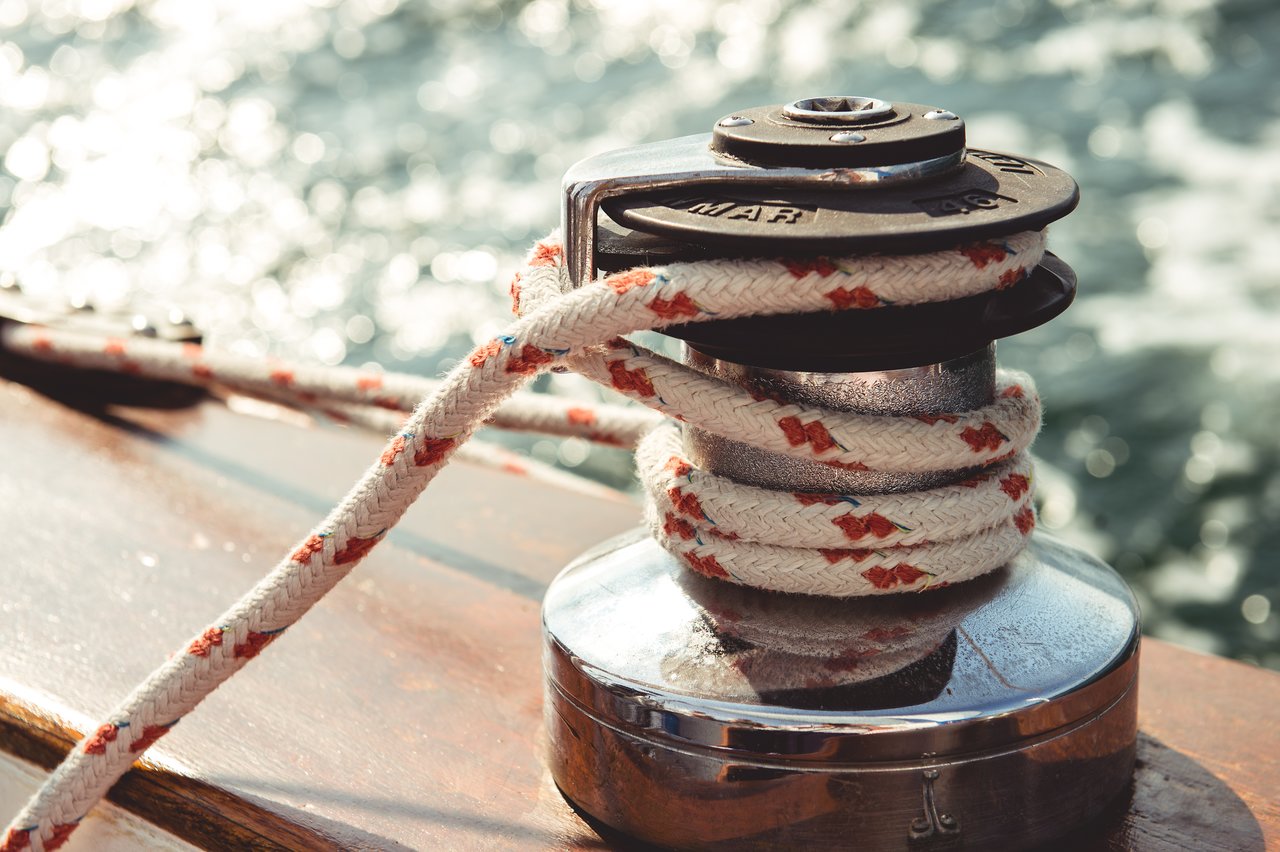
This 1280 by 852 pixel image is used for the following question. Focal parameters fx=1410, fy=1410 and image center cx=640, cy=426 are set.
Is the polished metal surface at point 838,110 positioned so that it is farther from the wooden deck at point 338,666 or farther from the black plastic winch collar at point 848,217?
the wooden deck at point 338,666

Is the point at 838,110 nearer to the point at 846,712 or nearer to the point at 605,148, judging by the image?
the point at 846,712

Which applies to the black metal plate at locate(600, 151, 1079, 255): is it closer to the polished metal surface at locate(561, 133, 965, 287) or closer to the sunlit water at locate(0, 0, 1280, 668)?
the polished metal surface at locate(561, 133, 965, 287)

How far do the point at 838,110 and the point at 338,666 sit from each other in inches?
23.0

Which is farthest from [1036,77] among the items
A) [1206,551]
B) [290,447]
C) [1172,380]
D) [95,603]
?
[95,603]

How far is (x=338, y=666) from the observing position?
3.67 ft

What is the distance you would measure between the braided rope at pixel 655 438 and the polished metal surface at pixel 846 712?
3cm

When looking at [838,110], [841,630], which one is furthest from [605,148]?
[841,630]

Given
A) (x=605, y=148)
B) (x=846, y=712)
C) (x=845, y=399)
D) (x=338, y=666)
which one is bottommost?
(x=605, y=148)

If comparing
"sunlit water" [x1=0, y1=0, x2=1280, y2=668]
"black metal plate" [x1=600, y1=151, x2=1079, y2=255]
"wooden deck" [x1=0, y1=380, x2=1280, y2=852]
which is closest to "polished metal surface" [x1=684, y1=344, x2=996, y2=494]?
"black metal plate" [x1=600, y1=151, x2=1079, y2=255]

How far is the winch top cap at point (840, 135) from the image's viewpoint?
792 mm

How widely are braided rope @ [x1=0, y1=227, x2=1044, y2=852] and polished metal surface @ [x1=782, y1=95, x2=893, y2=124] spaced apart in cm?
11

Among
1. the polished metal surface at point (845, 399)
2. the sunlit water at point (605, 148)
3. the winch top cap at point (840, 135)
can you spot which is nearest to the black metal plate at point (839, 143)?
the winch top cap at point (840, 135)

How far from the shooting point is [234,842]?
3.10 ft

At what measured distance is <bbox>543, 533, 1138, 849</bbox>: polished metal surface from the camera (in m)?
0.78
